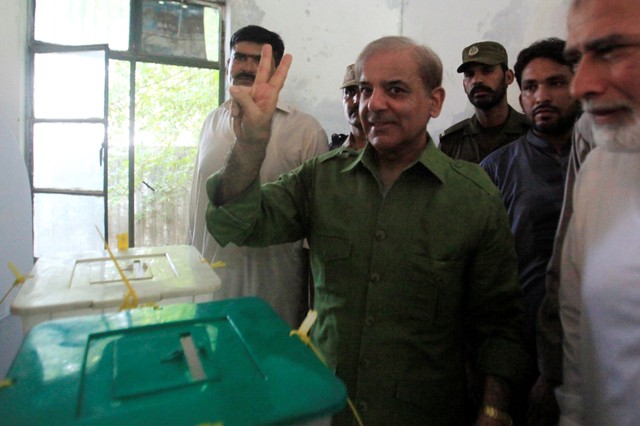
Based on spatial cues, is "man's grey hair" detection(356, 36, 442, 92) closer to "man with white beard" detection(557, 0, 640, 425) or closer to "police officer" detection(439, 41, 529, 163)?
"man with white beard" detection(557, 0, 640, 425)

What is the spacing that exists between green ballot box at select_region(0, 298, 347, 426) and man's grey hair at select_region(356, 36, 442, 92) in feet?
2.42

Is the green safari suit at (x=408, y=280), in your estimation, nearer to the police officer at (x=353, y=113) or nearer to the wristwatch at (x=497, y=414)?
the wristwatch at (x=497, y=414)

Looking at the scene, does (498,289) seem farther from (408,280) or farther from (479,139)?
(479,139)

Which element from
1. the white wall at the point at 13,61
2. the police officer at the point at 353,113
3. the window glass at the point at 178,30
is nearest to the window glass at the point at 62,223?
the white wall at the point at 13,61

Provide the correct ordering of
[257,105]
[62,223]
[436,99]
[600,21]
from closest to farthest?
[600,21], [257,105], [436,99], [62,223]

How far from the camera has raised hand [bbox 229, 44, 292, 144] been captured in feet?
3.07

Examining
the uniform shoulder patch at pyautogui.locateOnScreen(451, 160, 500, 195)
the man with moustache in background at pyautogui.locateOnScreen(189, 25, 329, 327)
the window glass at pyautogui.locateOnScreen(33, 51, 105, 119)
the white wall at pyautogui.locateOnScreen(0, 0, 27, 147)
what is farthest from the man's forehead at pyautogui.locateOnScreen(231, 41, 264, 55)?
the white wall at pyautogui.locateOnScreen(0, 0, 27, 147)

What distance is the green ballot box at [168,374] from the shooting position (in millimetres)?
450

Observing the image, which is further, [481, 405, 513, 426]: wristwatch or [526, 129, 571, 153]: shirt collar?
[526, 129, 571, 153]: shirt collar

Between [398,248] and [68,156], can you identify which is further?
[68,156]

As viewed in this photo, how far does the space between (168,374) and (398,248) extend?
64 cm

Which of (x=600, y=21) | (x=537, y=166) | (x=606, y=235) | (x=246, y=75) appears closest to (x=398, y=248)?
(x=606, y=235)

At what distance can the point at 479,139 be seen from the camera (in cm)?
216

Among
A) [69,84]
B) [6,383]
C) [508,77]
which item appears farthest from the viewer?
[69,84]
